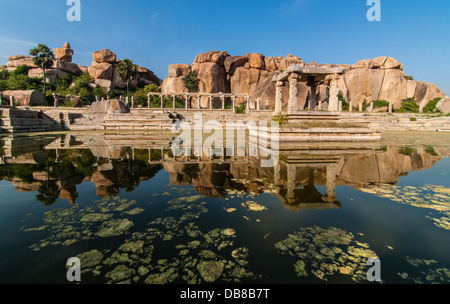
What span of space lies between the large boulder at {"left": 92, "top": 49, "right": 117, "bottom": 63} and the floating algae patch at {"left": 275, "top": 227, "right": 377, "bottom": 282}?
218ft

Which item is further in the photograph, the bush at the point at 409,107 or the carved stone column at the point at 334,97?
the bush at the point at 409,107

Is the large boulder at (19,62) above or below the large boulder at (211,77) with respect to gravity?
above

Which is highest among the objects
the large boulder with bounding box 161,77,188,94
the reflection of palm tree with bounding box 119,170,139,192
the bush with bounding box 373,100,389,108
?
the large boulder with bounding box 161,77,188,94

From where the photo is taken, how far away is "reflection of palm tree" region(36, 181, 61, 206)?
3.81m

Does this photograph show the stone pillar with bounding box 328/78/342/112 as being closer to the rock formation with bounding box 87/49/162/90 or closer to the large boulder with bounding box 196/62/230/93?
the large boulder with bounding box 196/62/230/93

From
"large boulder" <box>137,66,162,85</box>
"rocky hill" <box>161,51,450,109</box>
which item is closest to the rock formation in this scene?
"large boulder" <box>137,66,162,85</box>

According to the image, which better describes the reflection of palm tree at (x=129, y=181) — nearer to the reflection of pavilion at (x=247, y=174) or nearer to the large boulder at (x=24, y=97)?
the reflection of pavilion at (x=247, y=174)

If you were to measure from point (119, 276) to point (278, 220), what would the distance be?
204 cm

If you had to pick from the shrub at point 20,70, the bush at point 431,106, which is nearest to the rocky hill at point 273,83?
the bush at point 431,106

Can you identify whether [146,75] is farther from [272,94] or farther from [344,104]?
[344,104]

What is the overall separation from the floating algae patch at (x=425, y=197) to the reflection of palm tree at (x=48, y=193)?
5.94 m

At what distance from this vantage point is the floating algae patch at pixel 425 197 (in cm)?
321

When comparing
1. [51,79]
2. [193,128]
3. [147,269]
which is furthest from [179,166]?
[51,79]

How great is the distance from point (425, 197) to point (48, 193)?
7.08m
